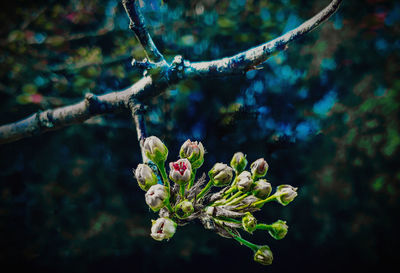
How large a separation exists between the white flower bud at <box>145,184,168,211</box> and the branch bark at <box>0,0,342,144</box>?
0.33m

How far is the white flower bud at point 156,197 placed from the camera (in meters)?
0.55

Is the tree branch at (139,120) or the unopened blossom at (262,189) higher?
the tree branch at (139,120)

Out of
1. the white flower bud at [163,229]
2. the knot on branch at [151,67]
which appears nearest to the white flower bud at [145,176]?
the white flower bud at [163,229]

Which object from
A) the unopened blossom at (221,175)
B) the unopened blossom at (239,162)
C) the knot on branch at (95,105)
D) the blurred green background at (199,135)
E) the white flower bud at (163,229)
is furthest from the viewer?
the blurred green background at (199,135)

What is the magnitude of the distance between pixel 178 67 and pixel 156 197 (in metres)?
0.46

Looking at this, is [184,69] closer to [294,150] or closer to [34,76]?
[34,76]

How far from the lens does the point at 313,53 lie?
188 cm

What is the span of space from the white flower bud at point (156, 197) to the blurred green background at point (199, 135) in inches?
47.4

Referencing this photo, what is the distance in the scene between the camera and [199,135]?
1.93 meters

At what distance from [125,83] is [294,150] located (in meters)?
1.58

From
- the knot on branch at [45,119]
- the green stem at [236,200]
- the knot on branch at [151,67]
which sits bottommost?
the green stem at [236,200]

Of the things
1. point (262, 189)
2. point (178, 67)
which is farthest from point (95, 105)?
point (262, 189)

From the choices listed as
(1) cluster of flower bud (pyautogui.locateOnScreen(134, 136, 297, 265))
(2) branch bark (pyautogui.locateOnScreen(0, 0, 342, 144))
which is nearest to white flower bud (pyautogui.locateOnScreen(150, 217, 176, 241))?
(1) cluster of flower bud (pyautogui.locateOnScreen(134, 136, 297, 265))

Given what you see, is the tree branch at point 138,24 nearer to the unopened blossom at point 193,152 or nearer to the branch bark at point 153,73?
the branch bark at point 153,73
